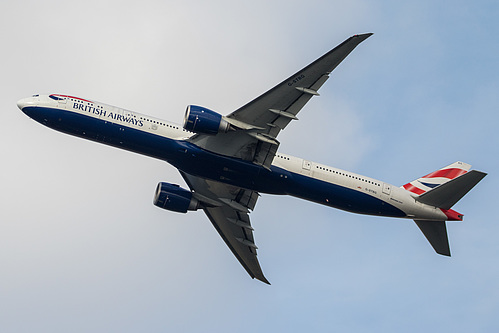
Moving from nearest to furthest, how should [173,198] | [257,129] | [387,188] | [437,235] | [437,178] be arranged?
[257,129], [387,188], [437,235], [173,198], [437,178]

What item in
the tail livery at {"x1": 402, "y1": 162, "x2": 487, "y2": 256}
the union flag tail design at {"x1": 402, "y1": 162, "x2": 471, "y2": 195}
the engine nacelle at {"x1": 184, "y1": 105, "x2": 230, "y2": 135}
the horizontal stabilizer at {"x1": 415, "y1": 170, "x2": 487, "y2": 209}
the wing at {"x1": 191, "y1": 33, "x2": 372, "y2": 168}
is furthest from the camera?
the union flag tail design at {"x1": 402, "y1": 162, "x2": 471, "y2": 195}

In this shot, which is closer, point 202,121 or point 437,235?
point 202,121

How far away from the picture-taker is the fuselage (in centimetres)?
5347

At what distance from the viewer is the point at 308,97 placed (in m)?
49.6

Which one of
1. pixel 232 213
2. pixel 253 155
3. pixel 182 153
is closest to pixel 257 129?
pixel 253 155

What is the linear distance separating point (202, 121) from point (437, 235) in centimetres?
2398

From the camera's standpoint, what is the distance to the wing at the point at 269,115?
48.0 meters

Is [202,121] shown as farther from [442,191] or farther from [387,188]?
[442,191]

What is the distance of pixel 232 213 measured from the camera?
64375mm

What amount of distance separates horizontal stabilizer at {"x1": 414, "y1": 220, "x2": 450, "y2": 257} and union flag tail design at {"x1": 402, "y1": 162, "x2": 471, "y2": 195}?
308 cm

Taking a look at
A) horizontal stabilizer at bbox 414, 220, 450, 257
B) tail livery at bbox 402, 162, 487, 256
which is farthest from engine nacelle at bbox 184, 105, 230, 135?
horizontal stabilizer at bbox 414, 220, 450, 257

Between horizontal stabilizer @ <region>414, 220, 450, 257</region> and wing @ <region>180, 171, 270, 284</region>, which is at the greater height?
horizontal stabilizer @ <region>414, 220, 450, 257</region>

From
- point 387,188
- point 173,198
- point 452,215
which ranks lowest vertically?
point 173,198

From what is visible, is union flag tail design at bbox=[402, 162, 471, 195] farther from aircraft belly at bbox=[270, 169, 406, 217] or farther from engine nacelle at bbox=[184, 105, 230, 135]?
engine nacelle at bbox=[184, 105, 230, 135]
